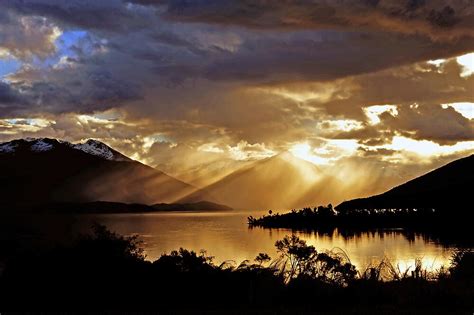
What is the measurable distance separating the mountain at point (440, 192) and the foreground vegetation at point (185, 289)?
31.3 m

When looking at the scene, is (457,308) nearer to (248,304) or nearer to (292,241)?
(248,304)

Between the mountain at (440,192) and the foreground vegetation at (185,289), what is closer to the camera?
the foreground vegetation at (185,289)

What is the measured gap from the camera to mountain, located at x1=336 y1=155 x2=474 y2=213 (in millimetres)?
46312

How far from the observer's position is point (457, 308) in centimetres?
1388

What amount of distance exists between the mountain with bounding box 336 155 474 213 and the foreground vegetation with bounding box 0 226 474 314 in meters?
31.3

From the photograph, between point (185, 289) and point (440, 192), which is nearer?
point (185, 289)

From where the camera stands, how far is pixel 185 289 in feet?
52.3

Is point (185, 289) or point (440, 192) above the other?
point (440, 192)

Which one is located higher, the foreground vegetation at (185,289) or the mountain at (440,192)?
the mountain at (440,192)

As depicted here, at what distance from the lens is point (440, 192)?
→ 4828cm

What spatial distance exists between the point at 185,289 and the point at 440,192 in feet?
123

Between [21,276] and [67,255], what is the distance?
1362 mm

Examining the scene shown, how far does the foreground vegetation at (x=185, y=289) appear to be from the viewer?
14703 millimetres

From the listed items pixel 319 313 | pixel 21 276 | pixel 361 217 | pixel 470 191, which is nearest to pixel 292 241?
pixel 319 313
